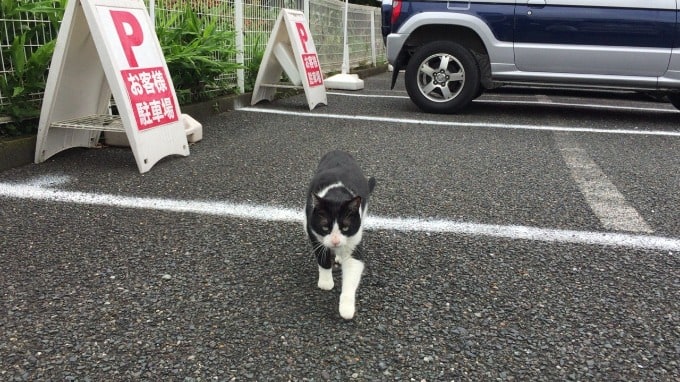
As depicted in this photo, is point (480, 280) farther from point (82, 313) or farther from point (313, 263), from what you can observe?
point (82, 313)

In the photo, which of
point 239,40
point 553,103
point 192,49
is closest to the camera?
point 192,49

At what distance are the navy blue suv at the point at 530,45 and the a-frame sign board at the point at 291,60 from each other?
972 millimetres

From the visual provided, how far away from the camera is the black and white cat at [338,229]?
198cm

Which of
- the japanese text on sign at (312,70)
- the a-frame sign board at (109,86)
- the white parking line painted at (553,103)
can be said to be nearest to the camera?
the a-frame sign board at (109,86)

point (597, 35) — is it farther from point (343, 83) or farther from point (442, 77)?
point (343, 83)

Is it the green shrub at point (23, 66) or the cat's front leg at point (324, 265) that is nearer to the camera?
the cat's front leg at point (324, 265)

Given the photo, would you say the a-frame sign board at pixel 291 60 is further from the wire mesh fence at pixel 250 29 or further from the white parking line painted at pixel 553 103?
the white parking line painted at pixel 553 103

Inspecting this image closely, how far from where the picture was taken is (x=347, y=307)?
195 centimetres

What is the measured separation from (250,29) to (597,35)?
4.04 m

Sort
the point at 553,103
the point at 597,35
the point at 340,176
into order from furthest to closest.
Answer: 1. the point at 553,103
2. the point at 597,35
3. the point at 340,176

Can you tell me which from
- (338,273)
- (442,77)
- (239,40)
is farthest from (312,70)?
(338,273)

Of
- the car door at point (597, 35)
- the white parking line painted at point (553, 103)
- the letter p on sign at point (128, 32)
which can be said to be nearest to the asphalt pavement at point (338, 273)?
the letter p on sign at point (128, 32)

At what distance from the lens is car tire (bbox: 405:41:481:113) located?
6.05 m

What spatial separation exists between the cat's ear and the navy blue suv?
442cm
